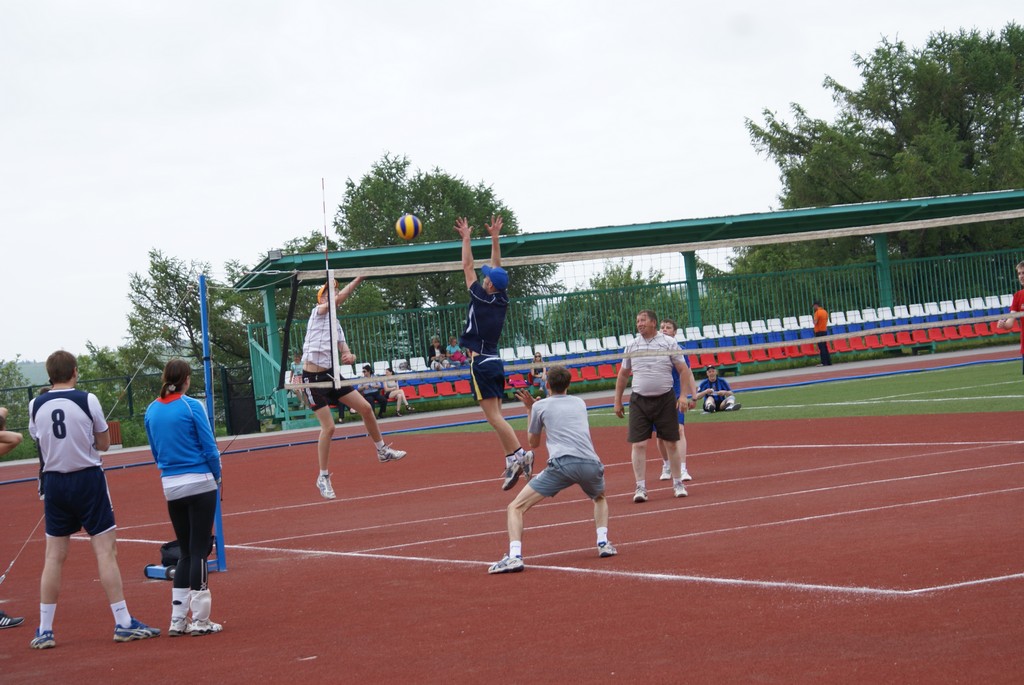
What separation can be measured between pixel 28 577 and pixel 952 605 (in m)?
9.06

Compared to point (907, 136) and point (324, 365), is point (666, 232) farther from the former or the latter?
point (907, 136)

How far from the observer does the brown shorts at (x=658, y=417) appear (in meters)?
13.3

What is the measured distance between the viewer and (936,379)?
93.2ft

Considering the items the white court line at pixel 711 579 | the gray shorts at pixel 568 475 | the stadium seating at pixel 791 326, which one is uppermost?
the stadium seating at pixel 791 326

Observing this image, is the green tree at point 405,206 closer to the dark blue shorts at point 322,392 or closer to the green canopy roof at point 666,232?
the green canopy roof at point 666,232

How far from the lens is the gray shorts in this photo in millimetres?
9664

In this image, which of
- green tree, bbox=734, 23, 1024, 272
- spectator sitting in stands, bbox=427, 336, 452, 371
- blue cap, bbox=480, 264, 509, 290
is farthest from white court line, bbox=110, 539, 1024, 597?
green tree, bbox=734, 23, 1024, 272

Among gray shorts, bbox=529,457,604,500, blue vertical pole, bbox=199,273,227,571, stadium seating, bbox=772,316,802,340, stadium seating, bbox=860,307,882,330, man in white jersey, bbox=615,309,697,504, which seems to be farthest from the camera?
stadium seating, bbox=860,307,882,330

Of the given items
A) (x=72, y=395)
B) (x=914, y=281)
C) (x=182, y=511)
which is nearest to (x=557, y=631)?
(x=182, y=511)

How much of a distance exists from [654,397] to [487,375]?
2.15m

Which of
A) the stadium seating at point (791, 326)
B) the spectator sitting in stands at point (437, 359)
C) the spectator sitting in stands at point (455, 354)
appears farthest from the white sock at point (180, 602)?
the stadium seating at point (791, 326)

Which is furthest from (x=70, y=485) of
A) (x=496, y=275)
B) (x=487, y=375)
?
(x=487, y=375)

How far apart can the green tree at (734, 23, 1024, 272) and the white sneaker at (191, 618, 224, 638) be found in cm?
5370

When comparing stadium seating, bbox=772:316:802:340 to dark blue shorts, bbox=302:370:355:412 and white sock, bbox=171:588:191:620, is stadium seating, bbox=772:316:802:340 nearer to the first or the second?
dark blue shorts, bbox=302:370:355:412
